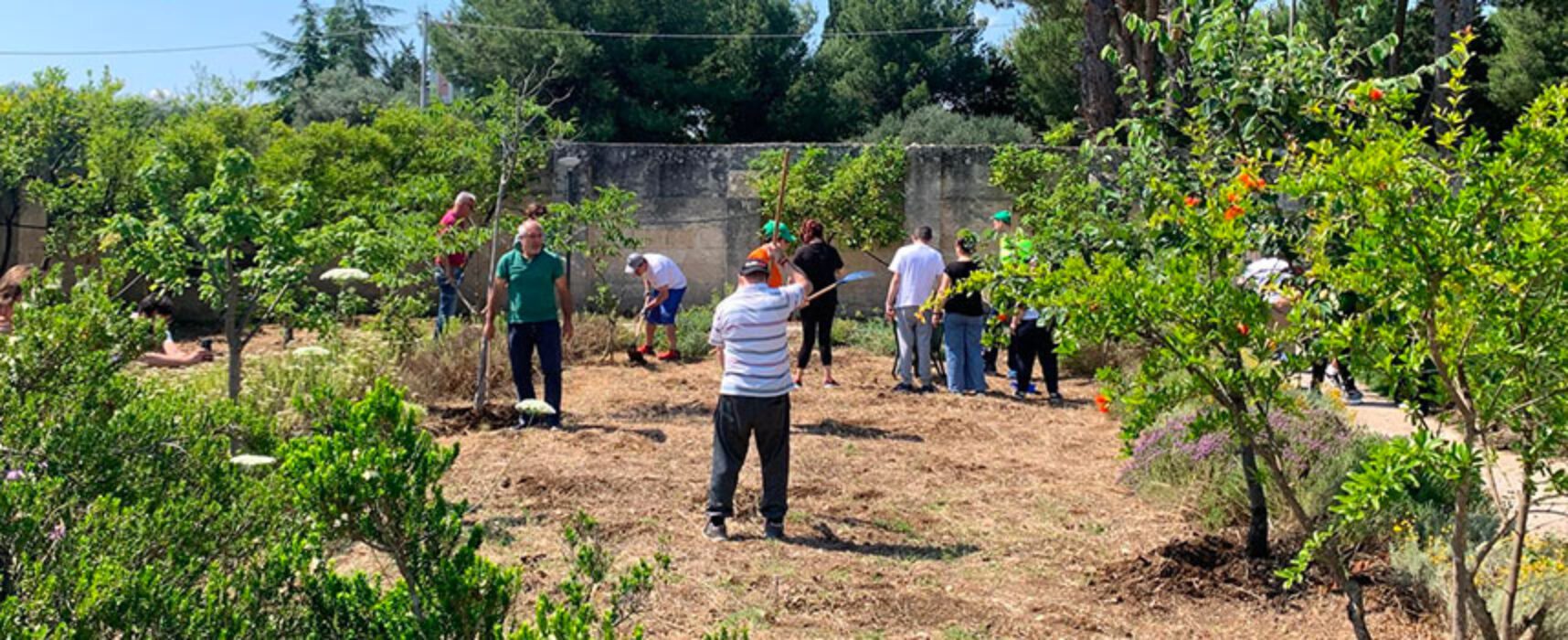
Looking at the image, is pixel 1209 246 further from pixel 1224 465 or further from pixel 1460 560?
pixel 1224 465

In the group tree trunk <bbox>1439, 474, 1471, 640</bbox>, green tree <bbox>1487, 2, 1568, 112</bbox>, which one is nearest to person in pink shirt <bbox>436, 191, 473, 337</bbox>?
tree trunk <bbox>1439, 474, 1471, 640</bbox>

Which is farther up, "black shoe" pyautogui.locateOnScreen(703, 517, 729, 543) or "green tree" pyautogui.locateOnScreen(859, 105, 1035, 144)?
"green tree" pyautogui.locateOnScreen(859, 105, 1035, 144)

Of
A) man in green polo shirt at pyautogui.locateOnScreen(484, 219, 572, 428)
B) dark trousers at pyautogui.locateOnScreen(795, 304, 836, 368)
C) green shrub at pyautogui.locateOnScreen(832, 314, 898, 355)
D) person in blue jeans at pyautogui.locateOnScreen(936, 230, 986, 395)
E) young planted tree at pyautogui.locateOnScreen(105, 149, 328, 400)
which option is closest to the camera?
young planted tree at pyautogui.locateOnScreen(105, 149, 328, 400)

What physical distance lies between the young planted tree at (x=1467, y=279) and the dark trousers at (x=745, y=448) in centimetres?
305

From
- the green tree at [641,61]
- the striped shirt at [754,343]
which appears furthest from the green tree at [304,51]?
the striped shirt at [754,343]

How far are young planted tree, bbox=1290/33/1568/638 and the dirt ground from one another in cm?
Result: 167

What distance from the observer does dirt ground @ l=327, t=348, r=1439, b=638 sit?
5.08 meters

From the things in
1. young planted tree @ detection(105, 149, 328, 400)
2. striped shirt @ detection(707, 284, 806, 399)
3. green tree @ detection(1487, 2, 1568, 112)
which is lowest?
striped shirt @ detection(707, 284, 806, 399)

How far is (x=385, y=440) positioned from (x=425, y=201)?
855 centimetres

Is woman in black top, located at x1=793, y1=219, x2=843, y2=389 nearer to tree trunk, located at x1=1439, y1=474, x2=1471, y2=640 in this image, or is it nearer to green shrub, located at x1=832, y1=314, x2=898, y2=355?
green shrub, located at x1=832, y1=314, x2=898, y2=355

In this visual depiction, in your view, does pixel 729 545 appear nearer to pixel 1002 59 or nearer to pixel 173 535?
pixel 173 535

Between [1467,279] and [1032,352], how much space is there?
25.3ft

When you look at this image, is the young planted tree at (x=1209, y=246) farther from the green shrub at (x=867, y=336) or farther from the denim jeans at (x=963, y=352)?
the green shrub at (x=867, y=336)

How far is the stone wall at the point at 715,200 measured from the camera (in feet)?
56.1
